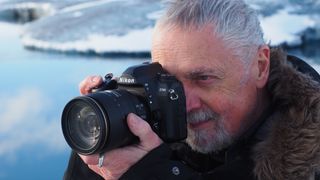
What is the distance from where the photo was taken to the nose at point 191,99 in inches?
34.5

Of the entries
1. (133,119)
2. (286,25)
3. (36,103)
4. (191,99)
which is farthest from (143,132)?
(286,25)

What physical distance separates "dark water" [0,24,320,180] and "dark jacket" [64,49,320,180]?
31.0 inches

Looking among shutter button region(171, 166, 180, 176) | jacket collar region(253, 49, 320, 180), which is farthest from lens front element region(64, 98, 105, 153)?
jacket collar region(253, 49, 320, 180)

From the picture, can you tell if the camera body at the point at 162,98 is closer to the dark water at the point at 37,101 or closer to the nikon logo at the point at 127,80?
the nikon logo at the point at 127,80

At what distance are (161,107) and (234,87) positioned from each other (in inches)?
5.8

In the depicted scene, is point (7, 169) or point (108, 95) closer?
point (108, 95)

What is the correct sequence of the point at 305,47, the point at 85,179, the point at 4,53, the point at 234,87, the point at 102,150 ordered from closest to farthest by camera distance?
the point at 102,150 → the point at 234,87 → the point at 85,179 → the point at 305,47 → the point at 4,53

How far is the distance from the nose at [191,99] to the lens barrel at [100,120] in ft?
0.33

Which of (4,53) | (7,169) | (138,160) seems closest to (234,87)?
(138,160)

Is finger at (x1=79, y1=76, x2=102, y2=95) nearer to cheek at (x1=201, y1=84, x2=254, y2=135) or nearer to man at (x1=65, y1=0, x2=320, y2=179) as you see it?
man at (x1=65, y1=0, x2=320, y2=179)

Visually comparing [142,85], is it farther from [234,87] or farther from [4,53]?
[4,53]

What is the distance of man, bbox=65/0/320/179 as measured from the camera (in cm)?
80

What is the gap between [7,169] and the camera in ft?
5.22

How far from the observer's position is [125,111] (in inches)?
30.1
